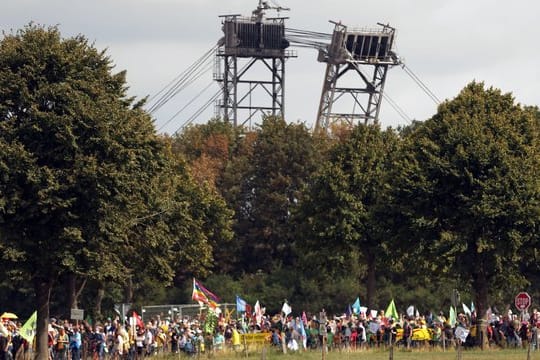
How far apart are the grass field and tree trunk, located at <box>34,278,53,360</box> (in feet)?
18.8

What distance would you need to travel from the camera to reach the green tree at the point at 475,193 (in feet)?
186

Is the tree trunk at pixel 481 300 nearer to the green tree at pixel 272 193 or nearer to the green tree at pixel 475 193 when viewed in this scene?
the green tree at pixel 475 193

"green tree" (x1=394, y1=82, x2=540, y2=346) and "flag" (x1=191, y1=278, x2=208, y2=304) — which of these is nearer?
"green tree" (x1=394, y1=82, x2=540, y2=346)

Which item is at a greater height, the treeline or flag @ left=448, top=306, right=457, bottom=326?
the treeline

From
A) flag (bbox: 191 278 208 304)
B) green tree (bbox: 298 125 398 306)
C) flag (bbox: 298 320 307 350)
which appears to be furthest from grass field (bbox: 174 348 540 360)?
green tree (bbox: 298 125 398 306)

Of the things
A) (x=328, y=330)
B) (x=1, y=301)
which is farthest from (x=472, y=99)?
(x=1, y=301)

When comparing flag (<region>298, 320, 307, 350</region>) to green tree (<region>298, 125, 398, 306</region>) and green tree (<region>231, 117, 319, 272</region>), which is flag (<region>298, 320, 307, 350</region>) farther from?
green tree (<region>231, 117, 319, 272</region>)

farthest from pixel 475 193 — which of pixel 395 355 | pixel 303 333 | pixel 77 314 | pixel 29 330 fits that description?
pixel 29 330

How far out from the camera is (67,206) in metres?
48.2

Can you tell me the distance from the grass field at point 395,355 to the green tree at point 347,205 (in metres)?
20.1

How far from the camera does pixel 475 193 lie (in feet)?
187

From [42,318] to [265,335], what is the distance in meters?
12.1

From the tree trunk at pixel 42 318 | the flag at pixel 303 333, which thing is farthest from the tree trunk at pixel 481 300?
the tree trunk at pixel 42 318

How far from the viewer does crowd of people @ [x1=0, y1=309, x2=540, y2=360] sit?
171 feet
